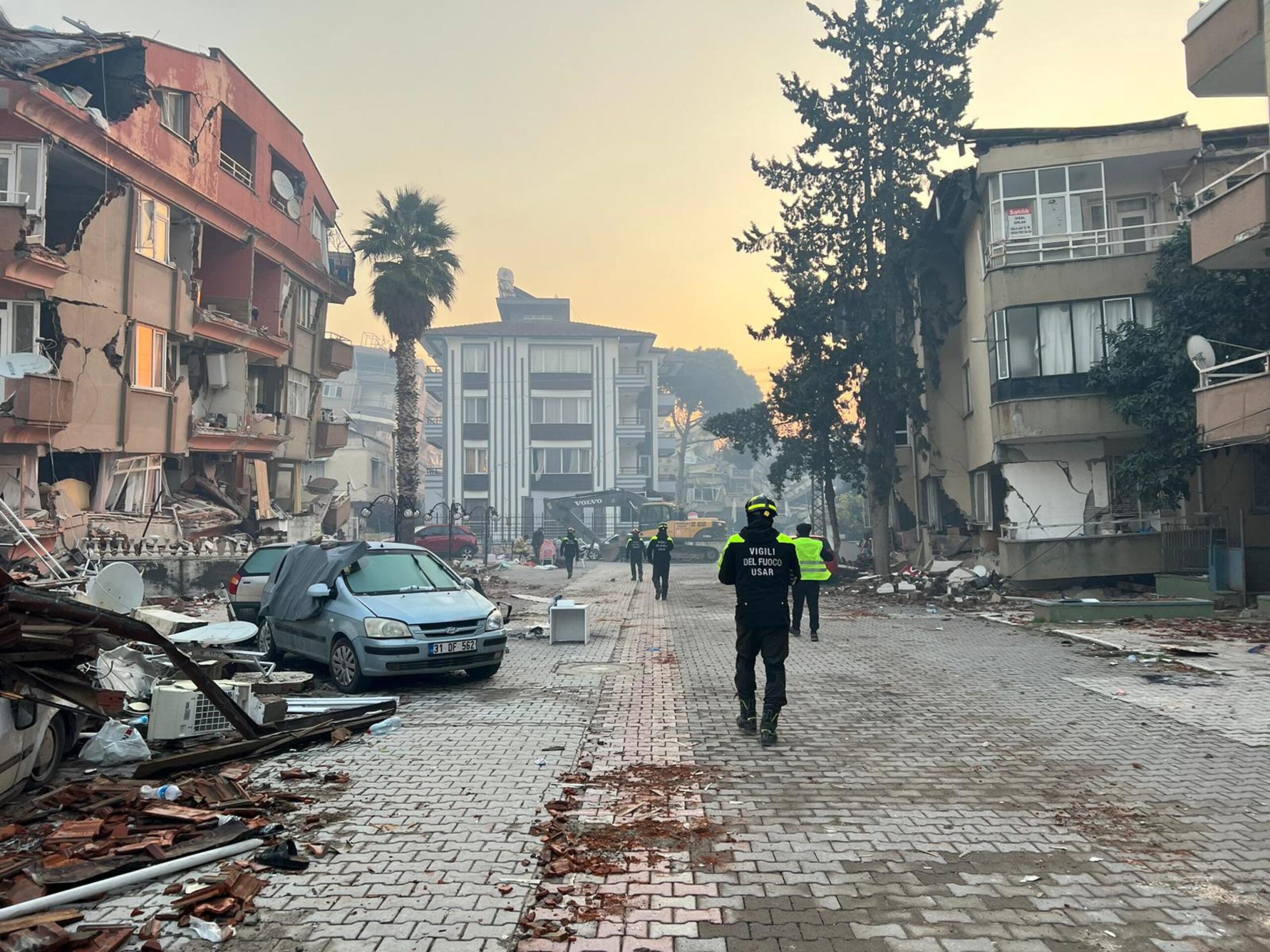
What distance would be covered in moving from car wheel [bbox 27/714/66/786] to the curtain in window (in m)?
21.1

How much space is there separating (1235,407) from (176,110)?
26950mm

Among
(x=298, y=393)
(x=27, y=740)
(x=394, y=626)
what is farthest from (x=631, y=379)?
(x=27, y=740)

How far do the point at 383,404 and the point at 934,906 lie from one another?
85.5 meters

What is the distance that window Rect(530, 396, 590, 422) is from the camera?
6006 centimetres

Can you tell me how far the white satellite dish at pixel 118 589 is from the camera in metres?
8.80

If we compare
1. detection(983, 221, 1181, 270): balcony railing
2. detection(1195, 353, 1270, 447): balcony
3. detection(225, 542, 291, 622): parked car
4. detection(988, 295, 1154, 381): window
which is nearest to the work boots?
detection(225, 542, 291, 622): parked car

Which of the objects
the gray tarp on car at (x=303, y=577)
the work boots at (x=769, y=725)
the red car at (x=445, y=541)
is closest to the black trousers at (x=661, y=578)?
the gray tarp on car at (x=303, y=577)

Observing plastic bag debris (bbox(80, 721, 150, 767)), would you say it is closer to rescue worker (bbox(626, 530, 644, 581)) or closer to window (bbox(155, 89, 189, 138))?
rescue worker (bbox(626, 530, 644, 581))

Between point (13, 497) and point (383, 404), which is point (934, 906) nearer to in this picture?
point (13, 497)

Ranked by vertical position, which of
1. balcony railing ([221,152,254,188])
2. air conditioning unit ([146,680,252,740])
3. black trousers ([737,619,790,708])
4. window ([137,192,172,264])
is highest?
balcony railing ([221,152,254,188])

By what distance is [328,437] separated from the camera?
3706 cm

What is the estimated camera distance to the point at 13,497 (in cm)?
1995

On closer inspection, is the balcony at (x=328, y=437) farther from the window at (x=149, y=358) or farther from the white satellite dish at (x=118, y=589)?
the white satellite dish at (x=118, y=589)

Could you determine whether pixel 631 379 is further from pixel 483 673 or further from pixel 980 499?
pixel 483 673
